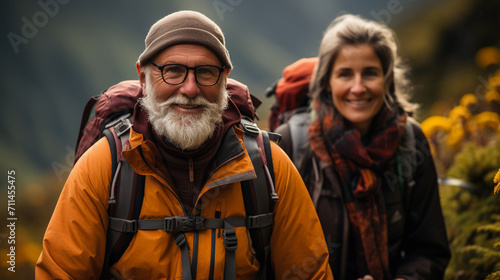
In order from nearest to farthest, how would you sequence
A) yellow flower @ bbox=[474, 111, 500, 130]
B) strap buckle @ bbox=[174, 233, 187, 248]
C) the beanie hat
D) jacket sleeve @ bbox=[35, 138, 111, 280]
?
jacket sleeve @ bbox=[35, 138, 111, 280] → strap buckle @ bbox=[174, 233, 187, 248] → the beanie hat → yellow flower @ bbox=[474, 111, 500, 130]

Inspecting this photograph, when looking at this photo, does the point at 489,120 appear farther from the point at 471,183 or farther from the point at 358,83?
the point at 358,83

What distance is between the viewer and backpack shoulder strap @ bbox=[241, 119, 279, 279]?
2482mm

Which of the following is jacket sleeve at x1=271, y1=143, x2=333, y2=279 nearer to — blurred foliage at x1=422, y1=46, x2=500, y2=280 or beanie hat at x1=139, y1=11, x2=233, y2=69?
beanie hat at x1=139, y1=11, x2=233, y2=69

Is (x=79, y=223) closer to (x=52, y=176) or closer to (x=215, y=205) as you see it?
(x=215, y=205)

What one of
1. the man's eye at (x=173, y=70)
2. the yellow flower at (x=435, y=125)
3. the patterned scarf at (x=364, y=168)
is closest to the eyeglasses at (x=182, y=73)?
the man's eye at (x=173, y=70)

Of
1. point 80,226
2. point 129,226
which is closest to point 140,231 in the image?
point 129,226

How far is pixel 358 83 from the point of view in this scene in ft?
11.5

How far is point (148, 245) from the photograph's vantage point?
90.1 inches

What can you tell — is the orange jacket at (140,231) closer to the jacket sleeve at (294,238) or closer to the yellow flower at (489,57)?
the jacket sleeve at (294,238)

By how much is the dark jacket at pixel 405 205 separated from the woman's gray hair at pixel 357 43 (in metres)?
0.40

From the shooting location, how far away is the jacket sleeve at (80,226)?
2.19 metres

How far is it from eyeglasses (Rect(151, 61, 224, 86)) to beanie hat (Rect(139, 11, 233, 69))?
0.09 metres

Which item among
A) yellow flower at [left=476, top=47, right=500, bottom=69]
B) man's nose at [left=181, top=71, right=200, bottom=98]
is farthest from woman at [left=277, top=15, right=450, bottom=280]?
yellow flower at [left=476, top=47, right=500, bottom=69]

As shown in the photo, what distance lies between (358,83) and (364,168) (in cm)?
70
